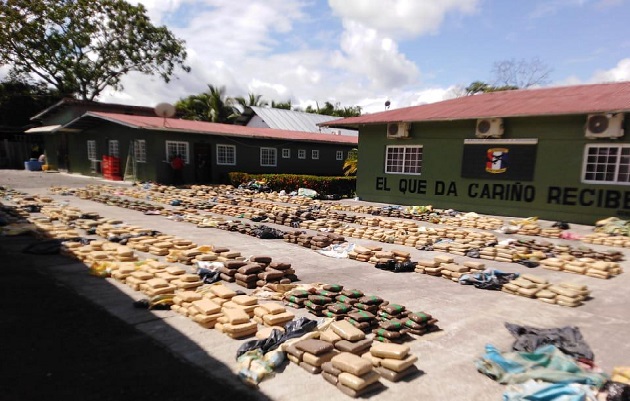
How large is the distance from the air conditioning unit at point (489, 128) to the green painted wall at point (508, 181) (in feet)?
0.95

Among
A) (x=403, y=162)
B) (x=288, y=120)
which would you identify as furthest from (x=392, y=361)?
(x=288, y=120)

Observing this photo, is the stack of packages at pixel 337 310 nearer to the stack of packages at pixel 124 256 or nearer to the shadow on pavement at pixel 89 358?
the shadow on pavement at pixel 89 358

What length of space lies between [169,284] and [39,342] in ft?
6.21

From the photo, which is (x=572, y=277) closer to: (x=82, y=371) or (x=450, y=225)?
(x=450, y=225)

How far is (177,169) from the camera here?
2250 centimetres

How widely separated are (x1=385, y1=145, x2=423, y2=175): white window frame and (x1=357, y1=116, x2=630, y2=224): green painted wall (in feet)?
0.63

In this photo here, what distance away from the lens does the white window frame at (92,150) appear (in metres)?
27.5

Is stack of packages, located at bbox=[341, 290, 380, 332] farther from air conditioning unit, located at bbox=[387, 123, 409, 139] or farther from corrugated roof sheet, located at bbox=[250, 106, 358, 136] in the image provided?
corrugated roof sheet, located at bbox=[250, 106, 358, 136]

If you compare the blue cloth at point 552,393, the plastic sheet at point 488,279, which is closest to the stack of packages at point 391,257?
the plastic sheet at point 488,279

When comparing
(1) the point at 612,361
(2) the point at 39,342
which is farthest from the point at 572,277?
(2) the point at 39,342

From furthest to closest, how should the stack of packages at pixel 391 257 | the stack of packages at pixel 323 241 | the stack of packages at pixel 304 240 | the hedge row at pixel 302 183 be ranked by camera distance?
the hedge row at pixel 302 183 → the stack of packages at pixel 304 240 → the stack of packages at pixel 323 241 → the stack of packages at pixel 391 257

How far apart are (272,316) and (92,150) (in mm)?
27802

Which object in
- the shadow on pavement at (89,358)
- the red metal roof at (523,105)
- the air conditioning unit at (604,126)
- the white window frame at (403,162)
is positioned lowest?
the shadow on pavement at (89,358)

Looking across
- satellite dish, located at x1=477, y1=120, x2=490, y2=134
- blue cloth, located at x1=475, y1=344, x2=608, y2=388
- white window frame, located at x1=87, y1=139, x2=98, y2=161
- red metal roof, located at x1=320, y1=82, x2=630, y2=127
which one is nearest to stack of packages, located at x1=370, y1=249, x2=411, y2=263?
blue cloth, located at x1=475, y1=344, x2=608, y2=388
